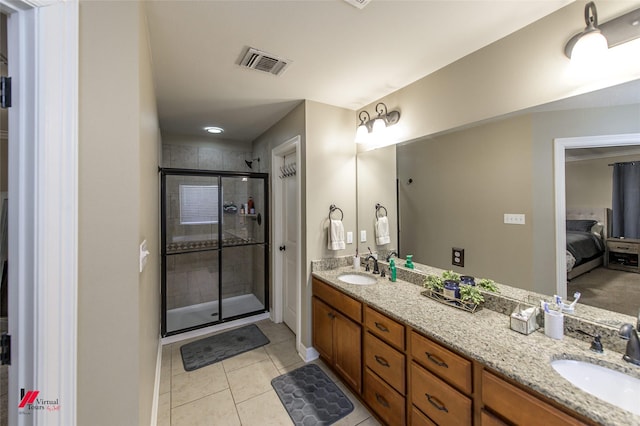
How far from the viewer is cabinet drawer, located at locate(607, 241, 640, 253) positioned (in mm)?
1131

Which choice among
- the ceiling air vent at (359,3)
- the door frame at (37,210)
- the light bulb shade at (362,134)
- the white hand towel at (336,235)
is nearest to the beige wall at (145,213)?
the door frame at (37,210)

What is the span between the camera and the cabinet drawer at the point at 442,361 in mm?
1135

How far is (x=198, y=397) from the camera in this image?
6.38ft

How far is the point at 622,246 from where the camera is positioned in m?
1.17

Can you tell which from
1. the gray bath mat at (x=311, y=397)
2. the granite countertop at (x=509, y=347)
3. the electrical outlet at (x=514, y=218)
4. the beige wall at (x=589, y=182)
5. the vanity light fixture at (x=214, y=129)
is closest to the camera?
the granite countertop at (x=509, y=347)

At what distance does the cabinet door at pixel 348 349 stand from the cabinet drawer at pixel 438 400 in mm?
499

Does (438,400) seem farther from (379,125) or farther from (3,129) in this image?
(3,129)

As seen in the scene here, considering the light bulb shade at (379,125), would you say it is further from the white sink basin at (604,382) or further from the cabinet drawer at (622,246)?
the white sink basin at (604,382)

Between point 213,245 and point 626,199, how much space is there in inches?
151

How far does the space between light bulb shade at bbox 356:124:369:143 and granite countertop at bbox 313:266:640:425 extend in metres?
1.48

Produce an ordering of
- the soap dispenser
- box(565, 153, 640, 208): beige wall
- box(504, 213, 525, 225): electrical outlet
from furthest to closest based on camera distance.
Result: the soap dispenser < box(504, 213, 525, 225): electrical outlet < box(565, 153, 640, 208): beige wall

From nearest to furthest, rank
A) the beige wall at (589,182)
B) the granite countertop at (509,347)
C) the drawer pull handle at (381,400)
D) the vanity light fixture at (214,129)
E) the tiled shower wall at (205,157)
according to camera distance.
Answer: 1. the granite countertop at (509,347)
2. the beige wall at (589,182)
3. the drawer pull handle at (381,400)
4. the vanity light fixture at (214,129)
5. the tiled shower wall at (205,157)

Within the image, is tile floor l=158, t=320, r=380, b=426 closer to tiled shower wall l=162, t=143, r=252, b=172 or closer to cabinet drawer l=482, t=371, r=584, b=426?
cabinet drawer l=482, t=371, r=584, b=426

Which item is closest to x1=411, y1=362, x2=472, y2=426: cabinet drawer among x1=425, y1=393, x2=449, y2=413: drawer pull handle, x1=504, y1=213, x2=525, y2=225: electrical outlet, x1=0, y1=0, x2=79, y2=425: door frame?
x1=425, y1=393, x2=449, y2=413: drawer pull handle
